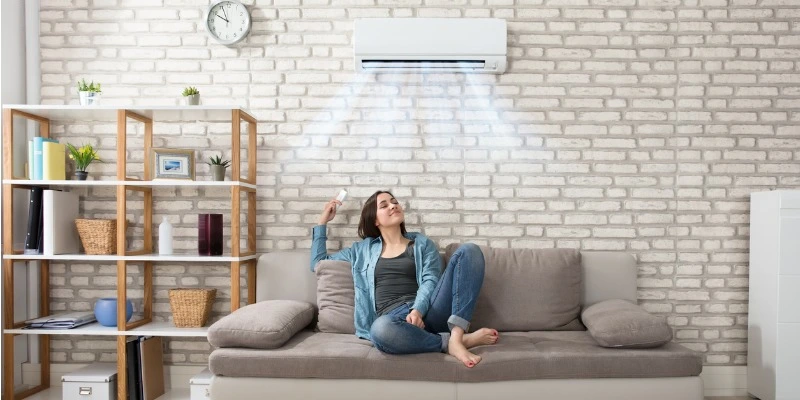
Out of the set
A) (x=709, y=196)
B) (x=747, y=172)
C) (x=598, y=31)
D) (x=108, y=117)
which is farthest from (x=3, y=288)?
(x=747, y=172)

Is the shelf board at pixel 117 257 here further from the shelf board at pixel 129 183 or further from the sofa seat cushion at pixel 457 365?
the sofa seat cushion at pixel 457 365

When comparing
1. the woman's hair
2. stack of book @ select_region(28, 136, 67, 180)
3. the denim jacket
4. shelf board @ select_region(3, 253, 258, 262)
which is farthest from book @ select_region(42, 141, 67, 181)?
the woman's hair

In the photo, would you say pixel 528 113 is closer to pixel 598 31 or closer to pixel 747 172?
pixel 598 31

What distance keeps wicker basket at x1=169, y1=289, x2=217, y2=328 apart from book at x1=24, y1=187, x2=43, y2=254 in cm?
73

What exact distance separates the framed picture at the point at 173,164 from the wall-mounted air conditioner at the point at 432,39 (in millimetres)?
1057

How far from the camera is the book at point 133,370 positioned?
330 cm

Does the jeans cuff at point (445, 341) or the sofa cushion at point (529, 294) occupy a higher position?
the sofa cushion at point (529, 294)

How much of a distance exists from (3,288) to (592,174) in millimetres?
3164

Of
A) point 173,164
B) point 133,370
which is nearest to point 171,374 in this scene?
point 133,370

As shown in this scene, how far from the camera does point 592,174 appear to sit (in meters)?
3.63

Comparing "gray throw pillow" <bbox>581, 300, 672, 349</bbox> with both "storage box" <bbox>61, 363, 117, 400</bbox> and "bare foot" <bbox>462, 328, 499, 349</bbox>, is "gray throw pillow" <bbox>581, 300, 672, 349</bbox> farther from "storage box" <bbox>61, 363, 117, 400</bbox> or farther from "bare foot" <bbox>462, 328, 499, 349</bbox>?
"storage box" <bbox>61, 363, 117, 400</bbox>

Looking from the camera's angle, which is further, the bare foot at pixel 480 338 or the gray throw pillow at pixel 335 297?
the gray throw pillow at pixel 335 297

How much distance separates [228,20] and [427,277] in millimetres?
1821

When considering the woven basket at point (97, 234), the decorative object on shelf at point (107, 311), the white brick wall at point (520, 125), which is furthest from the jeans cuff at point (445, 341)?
the woven basket at point (97, 234)
